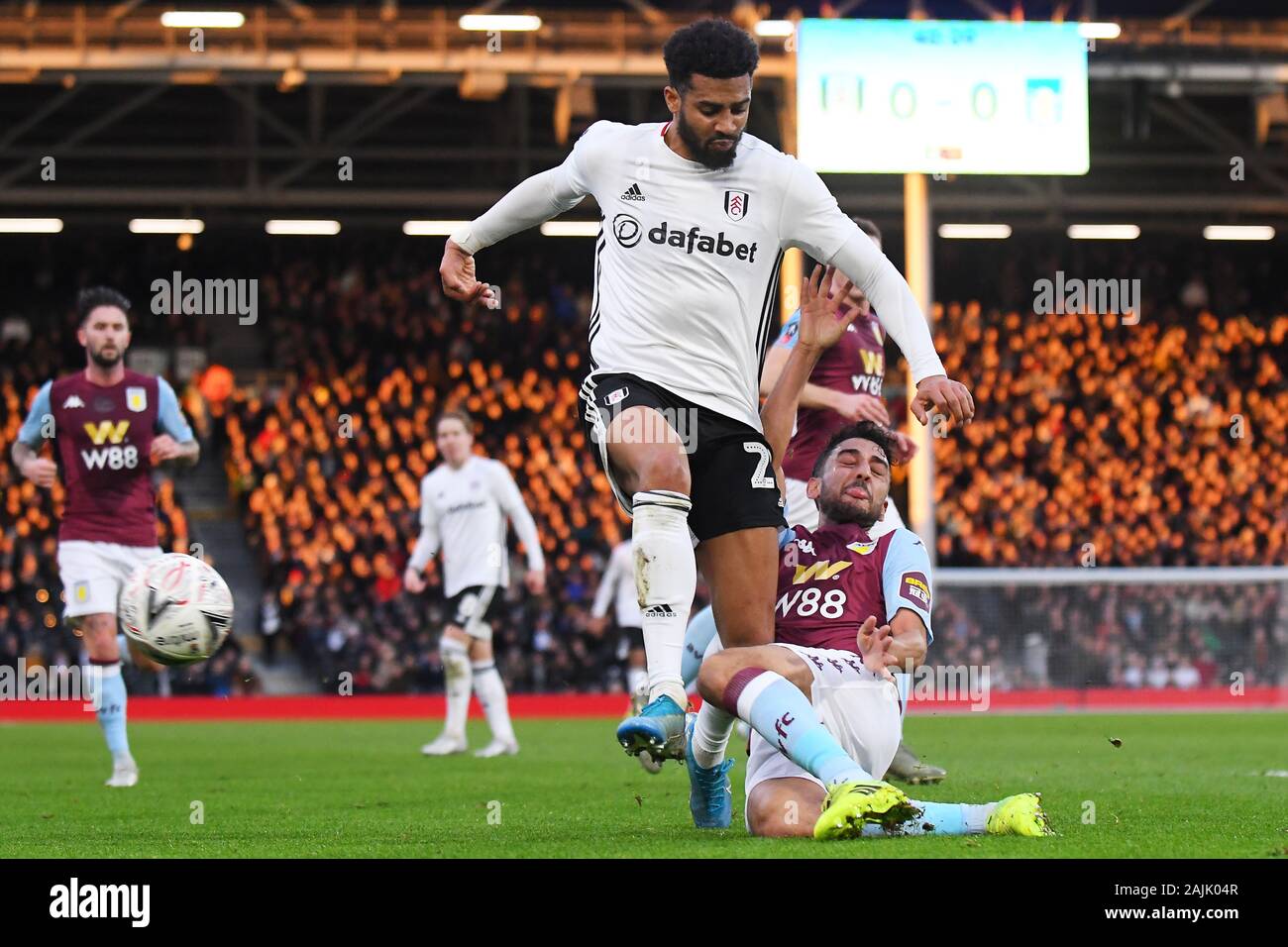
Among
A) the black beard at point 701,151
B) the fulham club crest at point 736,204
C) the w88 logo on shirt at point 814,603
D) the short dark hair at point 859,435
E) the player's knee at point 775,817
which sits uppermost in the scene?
the black beard at point 701,151

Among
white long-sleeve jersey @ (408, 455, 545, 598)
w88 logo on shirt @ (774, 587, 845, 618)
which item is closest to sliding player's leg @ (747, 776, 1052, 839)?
w88 logo on shirt @ (774, 587, 845, 618)

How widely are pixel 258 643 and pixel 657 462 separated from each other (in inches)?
674

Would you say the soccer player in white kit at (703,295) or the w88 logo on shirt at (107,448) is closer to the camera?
the soccer player in white kit at (703,295)

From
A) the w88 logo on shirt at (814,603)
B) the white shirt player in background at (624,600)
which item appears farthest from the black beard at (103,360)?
the white shirt player in background at (624,600)

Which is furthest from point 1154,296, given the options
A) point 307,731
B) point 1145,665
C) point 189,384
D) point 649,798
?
point 649,798

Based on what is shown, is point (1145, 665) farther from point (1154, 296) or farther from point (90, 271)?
point (90, 271)

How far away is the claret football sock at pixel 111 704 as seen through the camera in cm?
852

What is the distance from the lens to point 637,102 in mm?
21375

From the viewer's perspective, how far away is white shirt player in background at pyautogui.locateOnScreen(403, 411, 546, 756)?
37.6 ft

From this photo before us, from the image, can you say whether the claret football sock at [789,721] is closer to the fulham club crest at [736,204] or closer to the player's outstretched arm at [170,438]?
the fulham club crest at [736,204]

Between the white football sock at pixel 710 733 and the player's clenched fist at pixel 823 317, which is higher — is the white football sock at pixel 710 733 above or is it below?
below

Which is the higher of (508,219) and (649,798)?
(508,219)

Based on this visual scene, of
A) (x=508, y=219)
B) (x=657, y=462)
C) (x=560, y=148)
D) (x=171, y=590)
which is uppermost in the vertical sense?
(x=560, y=148)

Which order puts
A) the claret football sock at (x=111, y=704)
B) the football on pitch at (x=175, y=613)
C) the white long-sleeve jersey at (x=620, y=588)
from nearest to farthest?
the football on pitch at (x=175, y=613), the claret football sock at (x=111, y=704), the white long-sleeve jersey at (x=620, y=588)
